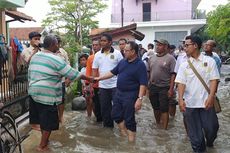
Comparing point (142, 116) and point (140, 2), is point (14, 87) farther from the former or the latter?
point (140, 2)

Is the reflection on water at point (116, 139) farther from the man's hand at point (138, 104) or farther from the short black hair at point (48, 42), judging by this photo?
the short black hair at point (48, 42)

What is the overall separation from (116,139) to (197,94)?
202 centimetres

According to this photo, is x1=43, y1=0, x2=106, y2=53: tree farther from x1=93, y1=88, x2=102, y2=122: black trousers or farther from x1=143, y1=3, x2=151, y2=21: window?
A: x1=93, y1=88, x2=102, y2=122: black trousers

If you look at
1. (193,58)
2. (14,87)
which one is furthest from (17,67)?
(193,58)

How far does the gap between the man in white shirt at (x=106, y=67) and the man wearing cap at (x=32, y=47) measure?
3.99ft

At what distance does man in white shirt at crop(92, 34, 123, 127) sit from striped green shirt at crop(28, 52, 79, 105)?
183cm

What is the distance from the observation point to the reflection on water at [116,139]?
618 cm

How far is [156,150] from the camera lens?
621 centimetres

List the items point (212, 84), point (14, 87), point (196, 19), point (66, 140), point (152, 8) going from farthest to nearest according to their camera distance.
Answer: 1. point (152, 8)
2. point (196, 19)
3. point (14, 87)
4. point (66, 140)
5. point (212, 84)

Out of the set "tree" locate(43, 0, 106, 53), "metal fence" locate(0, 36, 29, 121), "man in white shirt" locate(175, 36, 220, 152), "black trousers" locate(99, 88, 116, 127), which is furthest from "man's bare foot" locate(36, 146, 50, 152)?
"tree" locate(43, 0, 106, 53)

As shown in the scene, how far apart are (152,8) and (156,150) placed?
114 feet

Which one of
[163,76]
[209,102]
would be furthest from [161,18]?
[209,102]

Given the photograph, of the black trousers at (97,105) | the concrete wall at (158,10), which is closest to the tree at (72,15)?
the concrete wall at (158,10)

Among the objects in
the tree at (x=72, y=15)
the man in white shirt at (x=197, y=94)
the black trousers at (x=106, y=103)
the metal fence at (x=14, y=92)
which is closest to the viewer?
the man in white shirt at (x=197, y=94)
